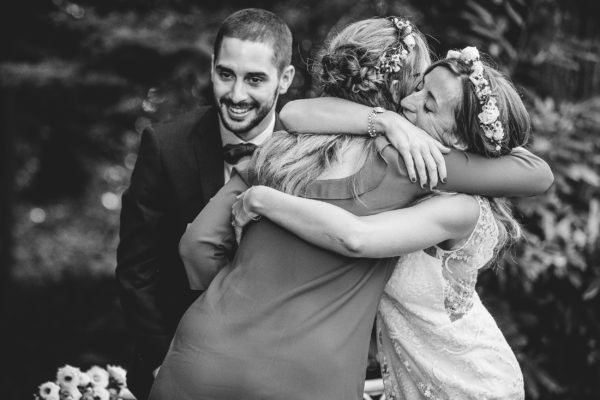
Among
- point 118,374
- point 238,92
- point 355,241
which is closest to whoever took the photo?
point 355,241

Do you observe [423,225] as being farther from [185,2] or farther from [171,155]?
[185,2]

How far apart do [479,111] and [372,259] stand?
0.54m

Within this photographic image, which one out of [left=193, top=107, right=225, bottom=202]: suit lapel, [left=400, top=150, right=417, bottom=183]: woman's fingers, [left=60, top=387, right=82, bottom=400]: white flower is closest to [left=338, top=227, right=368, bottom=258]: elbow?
[left=400, top=150, right=417, bottom=183]: woman's fingers

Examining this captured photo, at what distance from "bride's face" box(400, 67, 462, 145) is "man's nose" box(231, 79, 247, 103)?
2.60ft

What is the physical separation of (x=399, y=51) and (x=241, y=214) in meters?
0.71

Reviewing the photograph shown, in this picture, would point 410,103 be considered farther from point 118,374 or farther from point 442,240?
point 118,374

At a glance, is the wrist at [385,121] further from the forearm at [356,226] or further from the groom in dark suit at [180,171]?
the groom in dark suit at [180,171]

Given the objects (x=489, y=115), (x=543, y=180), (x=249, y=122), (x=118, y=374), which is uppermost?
(x=489, y=115)

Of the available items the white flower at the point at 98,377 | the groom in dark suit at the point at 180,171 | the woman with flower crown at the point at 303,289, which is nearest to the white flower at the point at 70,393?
the white flower at the point at 98,377

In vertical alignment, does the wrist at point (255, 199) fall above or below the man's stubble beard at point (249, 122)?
below

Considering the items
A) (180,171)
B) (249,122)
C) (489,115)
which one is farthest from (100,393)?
(489,115)

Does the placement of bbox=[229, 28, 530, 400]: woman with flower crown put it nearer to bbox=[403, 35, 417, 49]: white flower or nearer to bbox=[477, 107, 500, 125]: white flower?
bbox=[477, 107, 500, 125]: white flower

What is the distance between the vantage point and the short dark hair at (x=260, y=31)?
2.86 metres

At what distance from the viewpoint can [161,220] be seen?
2916 millimetres
